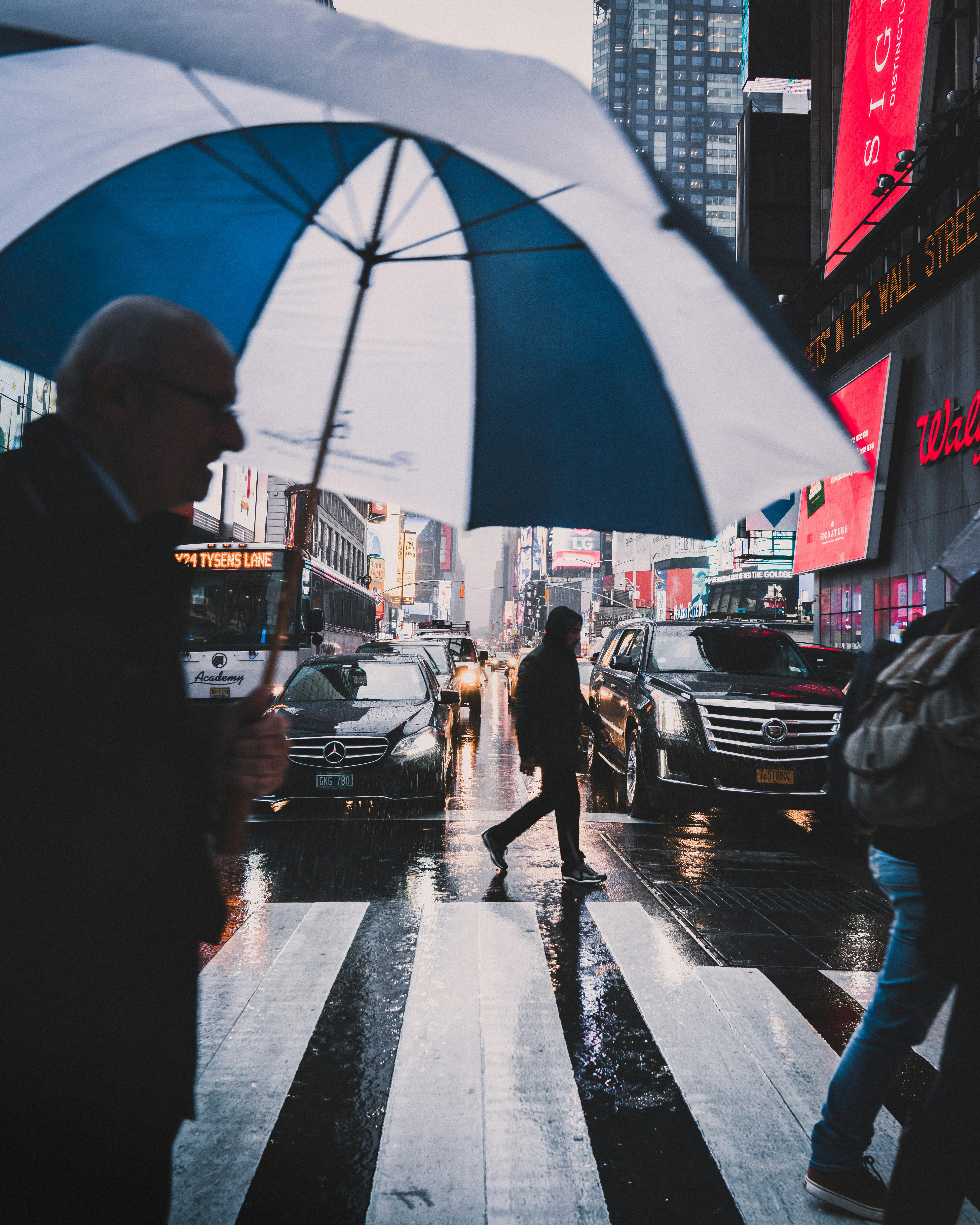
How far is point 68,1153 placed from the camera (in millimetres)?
1188

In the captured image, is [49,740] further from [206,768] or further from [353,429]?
[353,429]

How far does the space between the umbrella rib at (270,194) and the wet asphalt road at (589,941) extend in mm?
2918

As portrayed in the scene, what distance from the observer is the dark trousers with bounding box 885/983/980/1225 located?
6.58 feet

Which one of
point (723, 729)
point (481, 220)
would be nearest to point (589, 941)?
point (723, 729)

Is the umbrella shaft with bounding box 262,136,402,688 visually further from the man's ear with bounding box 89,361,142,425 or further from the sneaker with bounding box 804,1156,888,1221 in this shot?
the sneaker with bounding box 804,1156,888,1221

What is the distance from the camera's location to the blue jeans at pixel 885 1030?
7.76 ft

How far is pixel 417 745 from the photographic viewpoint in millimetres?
8312

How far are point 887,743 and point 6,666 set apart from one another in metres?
1.98

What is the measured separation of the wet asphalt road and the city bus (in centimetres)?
659

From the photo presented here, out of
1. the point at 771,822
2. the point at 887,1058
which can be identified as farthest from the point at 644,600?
the point at 887,1058

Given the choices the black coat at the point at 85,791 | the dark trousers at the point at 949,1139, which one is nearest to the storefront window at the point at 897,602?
the dark trousers at the point at 949,1139

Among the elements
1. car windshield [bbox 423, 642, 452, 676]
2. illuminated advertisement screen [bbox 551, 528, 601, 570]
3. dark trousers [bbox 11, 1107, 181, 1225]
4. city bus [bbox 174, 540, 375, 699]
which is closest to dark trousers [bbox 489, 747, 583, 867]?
dark trousers [bbox 11, 1107, 181, 1225]

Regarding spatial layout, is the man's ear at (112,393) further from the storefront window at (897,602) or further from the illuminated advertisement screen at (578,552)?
the illuminated advertisement screen at (578,552)

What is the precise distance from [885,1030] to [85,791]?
2314mm
